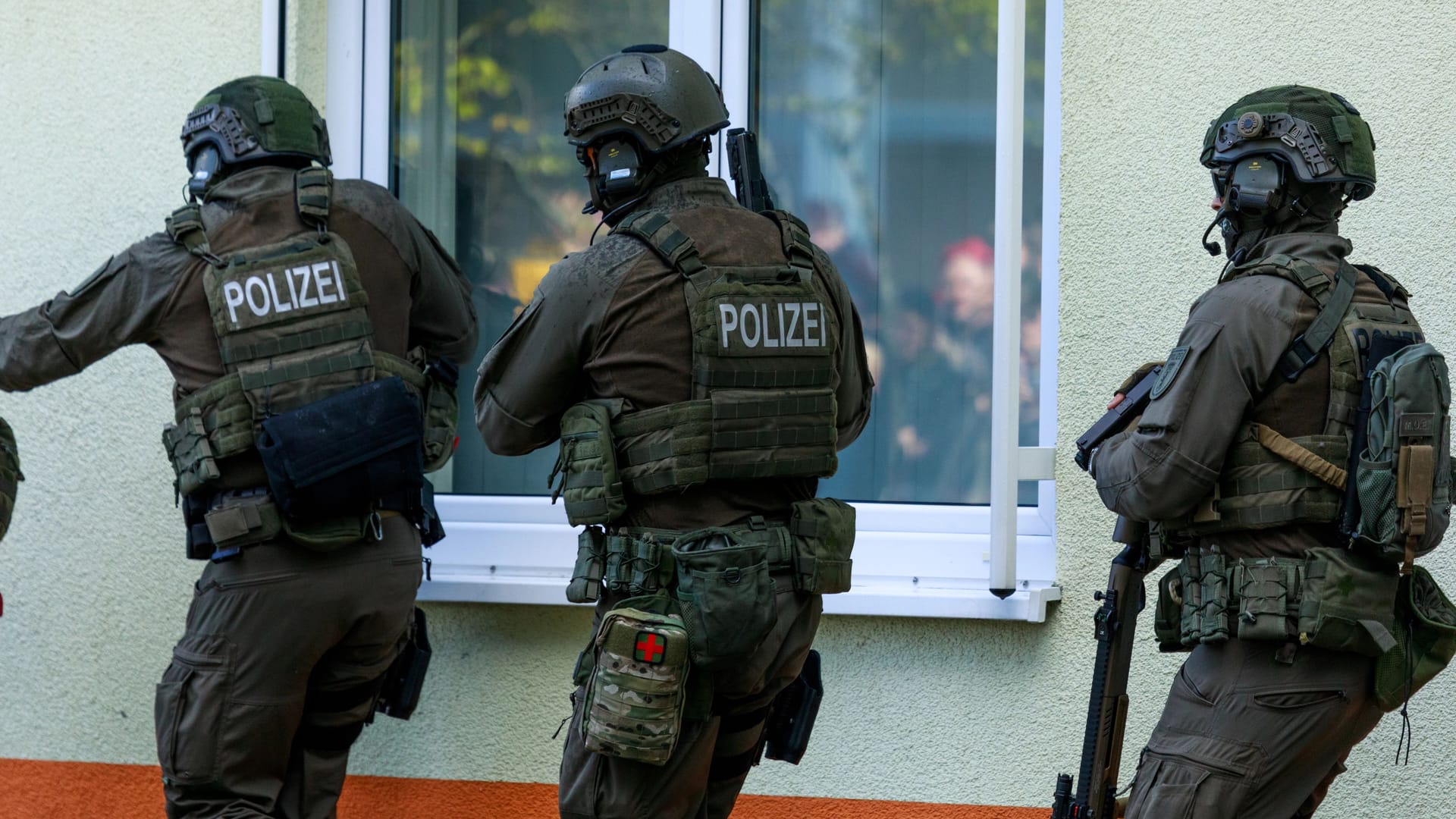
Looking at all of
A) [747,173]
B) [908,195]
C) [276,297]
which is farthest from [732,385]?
[908,195]

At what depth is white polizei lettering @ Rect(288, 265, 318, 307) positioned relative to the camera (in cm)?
365

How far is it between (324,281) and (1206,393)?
2090 millimetres

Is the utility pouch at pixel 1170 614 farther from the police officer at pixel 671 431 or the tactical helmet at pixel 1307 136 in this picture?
the tactical helmet at pixel 1307 136

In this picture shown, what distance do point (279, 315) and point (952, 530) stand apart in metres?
2.09

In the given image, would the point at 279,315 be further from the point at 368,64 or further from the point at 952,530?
the point at 952,530

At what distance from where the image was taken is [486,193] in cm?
510

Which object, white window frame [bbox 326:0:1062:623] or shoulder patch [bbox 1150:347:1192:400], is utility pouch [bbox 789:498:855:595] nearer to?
shoulder patch [bbox 1150:347:1192:400]

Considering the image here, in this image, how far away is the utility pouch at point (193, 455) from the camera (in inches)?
144

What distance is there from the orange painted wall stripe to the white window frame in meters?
0.60

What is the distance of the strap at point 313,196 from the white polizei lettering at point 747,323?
1231 millimetres

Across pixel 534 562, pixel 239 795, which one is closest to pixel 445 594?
pixel 534 562

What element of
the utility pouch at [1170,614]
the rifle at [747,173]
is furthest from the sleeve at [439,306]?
the utility pouch at [1170,614]

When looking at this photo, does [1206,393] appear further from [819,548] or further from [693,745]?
[693,745]

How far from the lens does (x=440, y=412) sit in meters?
4.03
